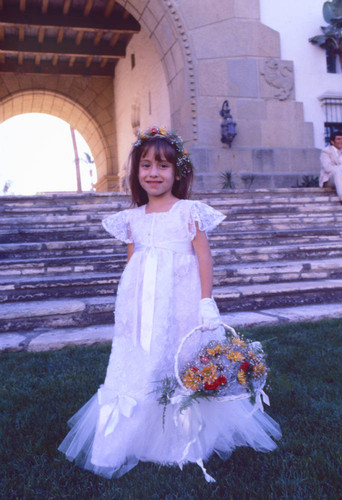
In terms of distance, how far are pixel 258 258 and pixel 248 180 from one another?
16.8ft

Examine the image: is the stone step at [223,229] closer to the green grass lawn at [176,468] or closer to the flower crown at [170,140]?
the green grass lawn at [176,468]

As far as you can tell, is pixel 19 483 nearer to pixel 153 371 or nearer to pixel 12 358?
pixel 153 371

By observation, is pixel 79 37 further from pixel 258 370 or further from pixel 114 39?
pixel 258 370

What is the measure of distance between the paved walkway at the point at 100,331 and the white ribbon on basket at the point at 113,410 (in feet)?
5.70

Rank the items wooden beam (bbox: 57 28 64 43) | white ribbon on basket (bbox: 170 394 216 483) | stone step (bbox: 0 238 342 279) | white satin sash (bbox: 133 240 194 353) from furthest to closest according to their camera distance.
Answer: wooden beam (bbox: 57 28 64 43)
stone step (bbox: 0 238 342 279)
white satin sash (bbox: 133 240 194 353)
white ribbon on basket (bbox: 170 394 216 483)

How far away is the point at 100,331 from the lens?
13.1 feet

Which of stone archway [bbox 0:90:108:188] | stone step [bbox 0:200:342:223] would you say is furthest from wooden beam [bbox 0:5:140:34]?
stone step [bbox 0:200:342:223]

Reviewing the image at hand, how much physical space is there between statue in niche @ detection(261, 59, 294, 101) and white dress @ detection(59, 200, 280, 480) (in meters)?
9.77

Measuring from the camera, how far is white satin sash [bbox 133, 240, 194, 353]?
6.82 ft

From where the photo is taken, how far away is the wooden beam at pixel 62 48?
16.0 m

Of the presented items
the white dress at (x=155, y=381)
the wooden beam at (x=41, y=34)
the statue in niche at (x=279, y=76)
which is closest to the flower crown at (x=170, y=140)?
the white dress at (x=155, y=381)

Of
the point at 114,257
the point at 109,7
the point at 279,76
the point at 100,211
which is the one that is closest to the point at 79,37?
the point at 109,7

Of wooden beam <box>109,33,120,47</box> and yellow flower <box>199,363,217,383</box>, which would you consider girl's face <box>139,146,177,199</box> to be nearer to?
yellow flower <box>199,363,217,383</box>

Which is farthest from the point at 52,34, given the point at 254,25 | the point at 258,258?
the point at 258,258
